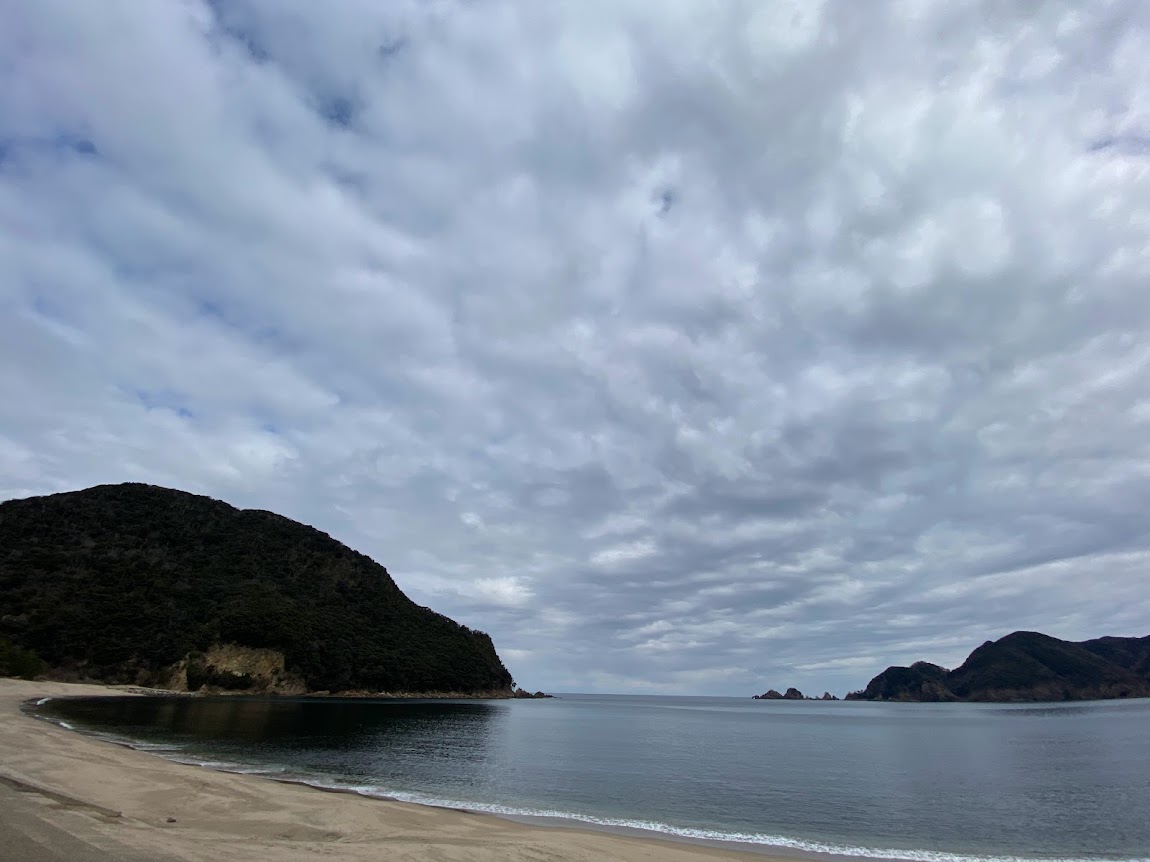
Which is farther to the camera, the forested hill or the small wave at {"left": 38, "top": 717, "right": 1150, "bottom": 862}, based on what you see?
the forested hill

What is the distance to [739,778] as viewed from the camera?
4734 cm

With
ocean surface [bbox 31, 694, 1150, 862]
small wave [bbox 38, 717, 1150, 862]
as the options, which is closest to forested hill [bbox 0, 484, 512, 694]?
ocean surface [bbox 31, 694, 1150, 862]

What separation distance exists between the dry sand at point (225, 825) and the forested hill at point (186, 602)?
115 meters

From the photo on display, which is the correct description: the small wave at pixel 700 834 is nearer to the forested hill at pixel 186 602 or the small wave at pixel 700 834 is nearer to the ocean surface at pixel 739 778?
the ocean surface at pixel 739 778

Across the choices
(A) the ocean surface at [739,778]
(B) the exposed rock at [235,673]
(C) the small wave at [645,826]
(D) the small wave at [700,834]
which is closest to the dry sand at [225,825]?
(D) the small wave at [700,834]

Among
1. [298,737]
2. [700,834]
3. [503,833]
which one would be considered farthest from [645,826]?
[298,737]

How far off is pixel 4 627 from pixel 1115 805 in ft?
528

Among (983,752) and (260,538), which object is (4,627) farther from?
(983,752)

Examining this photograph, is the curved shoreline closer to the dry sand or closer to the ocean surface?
Result: the dry sand

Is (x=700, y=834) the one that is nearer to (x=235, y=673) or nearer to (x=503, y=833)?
(x=503, y=833)

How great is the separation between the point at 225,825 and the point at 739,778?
38.6 meters

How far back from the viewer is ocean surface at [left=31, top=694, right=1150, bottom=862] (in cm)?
2933

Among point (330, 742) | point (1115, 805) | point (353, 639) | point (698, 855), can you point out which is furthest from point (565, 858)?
point (353, 639)

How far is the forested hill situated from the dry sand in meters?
115
